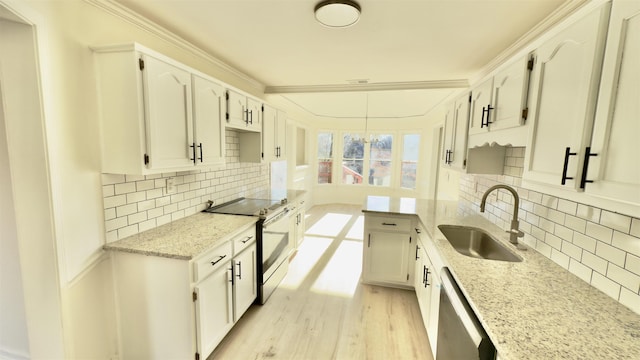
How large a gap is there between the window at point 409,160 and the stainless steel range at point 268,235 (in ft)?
14.8

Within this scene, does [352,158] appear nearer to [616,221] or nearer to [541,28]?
[541,28]

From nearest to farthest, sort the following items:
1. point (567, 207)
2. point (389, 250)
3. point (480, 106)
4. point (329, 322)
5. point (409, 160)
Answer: point (567, 207), point (480, 106), point (329, 322), point (389, 250), point (409, 160)

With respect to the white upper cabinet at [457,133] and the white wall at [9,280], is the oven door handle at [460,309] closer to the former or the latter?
the white upper cabinet at [457,133]

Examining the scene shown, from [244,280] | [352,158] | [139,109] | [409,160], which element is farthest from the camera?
[352,158]

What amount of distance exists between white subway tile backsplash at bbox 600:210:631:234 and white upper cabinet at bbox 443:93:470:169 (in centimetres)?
106

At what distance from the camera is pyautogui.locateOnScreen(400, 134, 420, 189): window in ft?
21.8

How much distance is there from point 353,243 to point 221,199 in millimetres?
2329

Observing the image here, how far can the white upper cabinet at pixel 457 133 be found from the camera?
2279mm

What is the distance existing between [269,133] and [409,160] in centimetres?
456

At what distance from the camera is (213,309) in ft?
6.10

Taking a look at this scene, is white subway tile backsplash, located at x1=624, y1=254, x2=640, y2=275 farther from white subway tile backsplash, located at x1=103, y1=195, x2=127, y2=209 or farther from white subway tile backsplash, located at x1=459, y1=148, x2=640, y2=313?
white subway tile backsplash, located at x1=103, y1=195, x2=127, y2=209

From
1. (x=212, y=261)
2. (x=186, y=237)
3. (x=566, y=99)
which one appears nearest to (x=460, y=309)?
(x=566, y=99)

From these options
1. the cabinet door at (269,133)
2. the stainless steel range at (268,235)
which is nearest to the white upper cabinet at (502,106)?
the stainless steel range at (268,235)

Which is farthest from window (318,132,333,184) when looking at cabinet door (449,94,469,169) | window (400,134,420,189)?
cabinet door (449,94,469,169)
